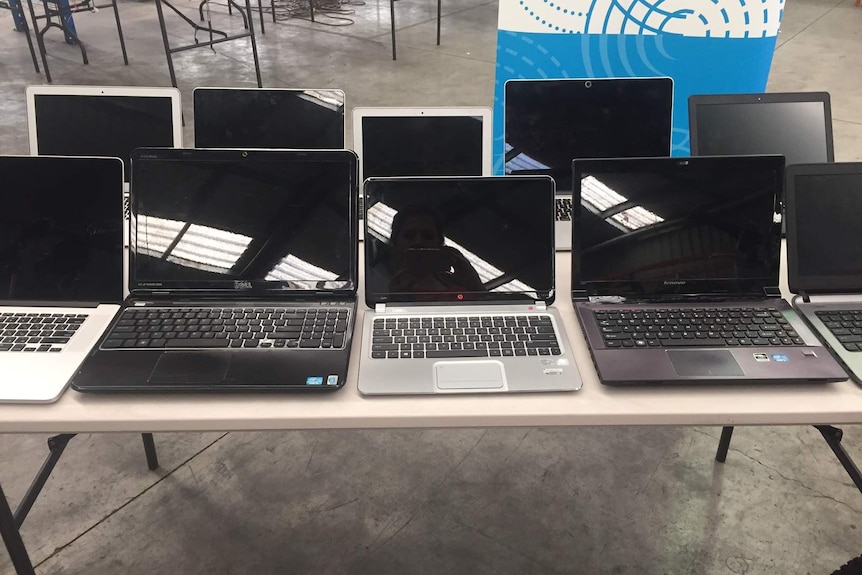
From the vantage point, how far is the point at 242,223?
123 cm

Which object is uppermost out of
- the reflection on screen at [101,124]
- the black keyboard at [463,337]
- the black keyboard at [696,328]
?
the reflection on screen at [101,124]

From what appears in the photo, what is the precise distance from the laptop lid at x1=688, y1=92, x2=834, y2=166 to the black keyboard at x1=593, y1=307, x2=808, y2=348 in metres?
0.48

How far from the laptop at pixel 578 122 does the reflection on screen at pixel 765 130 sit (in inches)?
4.3

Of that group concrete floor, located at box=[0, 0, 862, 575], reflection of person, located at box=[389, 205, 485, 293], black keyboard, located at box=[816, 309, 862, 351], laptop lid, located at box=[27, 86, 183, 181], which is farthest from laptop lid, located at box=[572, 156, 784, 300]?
laptop lid, located at box=[27, 86, 183, 181]

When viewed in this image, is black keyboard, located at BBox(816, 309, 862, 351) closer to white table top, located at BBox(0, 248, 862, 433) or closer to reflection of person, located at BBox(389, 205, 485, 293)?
white table top, located at BBox(0, 248, 862, 433)

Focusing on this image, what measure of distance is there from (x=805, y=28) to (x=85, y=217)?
7.04 metres

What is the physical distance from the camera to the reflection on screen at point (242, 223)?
1219mm

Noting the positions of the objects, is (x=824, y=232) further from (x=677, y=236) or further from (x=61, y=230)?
(x=61, y=230)

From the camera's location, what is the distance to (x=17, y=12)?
5.98m

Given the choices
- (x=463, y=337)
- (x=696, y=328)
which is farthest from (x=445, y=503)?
(x=696, y=328)

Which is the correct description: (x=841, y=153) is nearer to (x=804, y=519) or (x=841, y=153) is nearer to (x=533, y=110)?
(x=804, y=519)

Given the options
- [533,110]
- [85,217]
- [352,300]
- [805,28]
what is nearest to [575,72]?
[533,110]

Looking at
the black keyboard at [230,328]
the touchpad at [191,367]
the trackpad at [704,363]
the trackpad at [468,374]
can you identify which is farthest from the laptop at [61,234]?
the trackpad at [704,363]

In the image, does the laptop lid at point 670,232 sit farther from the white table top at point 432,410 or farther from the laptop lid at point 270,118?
the laptop lid at point 270,118
